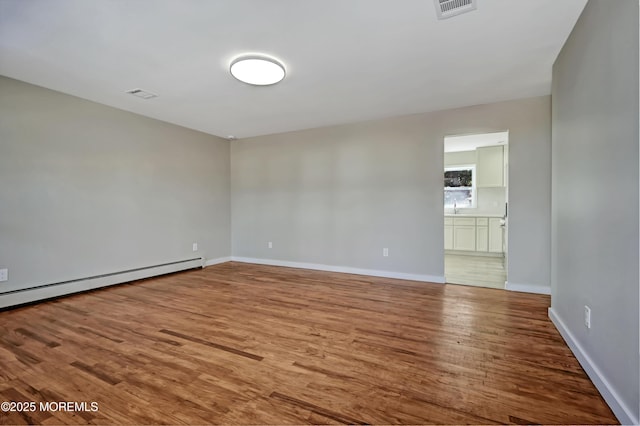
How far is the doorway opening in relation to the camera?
227 inches

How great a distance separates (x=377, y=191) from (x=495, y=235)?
128 inches

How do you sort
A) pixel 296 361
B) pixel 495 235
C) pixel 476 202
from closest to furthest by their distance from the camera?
pixel 296 361
pixel 495 235
pixel 476 202

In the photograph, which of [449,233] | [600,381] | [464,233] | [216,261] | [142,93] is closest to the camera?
[600,381]

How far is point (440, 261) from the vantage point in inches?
163

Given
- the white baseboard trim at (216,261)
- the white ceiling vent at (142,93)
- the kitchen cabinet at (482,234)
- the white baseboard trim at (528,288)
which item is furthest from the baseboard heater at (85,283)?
the kitchen cabinet at (482,234)

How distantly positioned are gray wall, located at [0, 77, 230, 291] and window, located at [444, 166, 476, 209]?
562 centimetres

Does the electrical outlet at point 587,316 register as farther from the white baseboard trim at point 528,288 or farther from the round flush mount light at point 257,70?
the round flush mount light at point 257,70

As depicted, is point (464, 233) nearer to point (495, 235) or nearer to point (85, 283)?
point (495, 235)

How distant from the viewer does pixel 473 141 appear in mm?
5727

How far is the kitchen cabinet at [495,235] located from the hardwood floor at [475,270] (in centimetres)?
21

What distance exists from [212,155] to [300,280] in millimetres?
2990

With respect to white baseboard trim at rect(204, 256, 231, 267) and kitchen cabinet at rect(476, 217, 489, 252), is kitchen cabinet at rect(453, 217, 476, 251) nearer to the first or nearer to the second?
kitchen cabinet at rect(476, 217, 489, 252)

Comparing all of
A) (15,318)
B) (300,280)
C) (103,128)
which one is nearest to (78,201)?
(103,128)

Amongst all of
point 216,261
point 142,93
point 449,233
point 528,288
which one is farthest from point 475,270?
point 142,93
